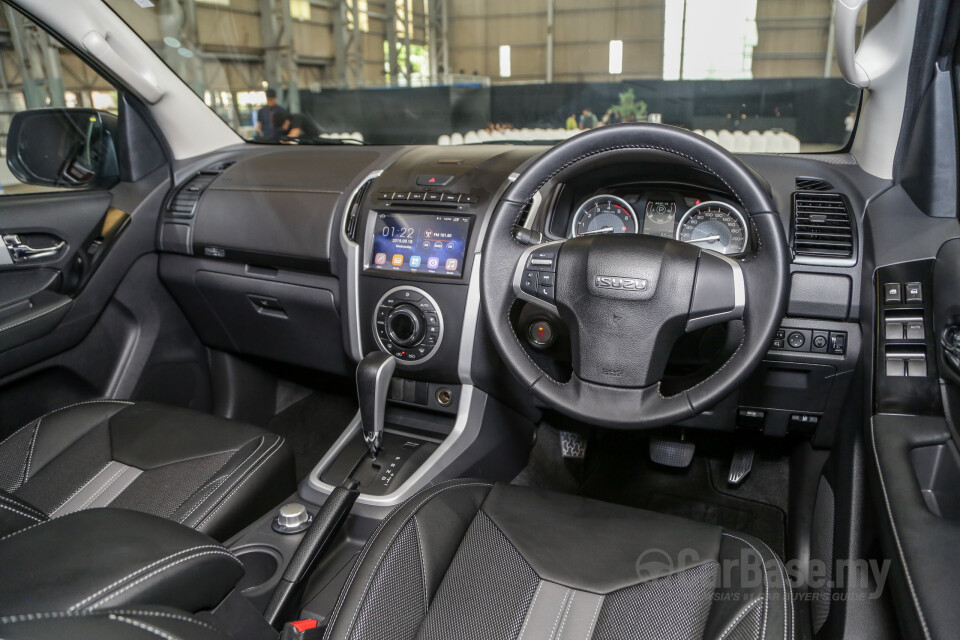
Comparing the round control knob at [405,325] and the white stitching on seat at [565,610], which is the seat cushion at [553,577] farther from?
the round control knob at [405,325]

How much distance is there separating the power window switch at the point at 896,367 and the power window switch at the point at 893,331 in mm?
43

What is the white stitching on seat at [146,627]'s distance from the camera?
67cm

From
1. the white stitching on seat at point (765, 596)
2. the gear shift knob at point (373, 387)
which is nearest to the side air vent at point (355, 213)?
the gear shift knob at point (373, 387)

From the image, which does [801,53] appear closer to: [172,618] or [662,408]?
[662,408]

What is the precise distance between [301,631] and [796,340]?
1208mm

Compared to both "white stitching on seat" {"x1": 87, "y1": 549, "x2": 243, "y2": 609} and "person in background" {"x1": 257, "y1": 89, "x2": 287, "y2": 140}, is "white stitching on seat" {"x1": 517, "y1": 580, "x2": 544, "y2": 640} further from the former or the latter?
"person in background" {"x1": 257, "y1": 89, "x2": 287, "y2": 140}

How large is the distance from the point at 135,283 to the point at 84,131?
50 centimetres

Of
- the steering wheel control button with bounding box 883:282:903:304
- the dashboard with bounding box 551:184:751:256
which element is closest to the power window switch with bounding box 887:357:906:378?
the steering wheel control button with bounding box 883:282:903:304

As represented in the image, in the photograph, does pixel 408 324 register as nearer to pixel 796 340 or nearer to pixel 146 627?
pixel 796 340

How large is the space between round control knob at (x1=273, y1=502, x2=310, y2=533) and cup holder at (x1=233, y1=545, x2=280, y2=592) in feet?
0.18

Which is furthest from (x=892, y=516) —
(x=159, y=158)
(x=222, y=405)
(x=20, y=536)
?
(x=159, y=158)

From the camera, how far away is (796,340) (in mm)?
1574

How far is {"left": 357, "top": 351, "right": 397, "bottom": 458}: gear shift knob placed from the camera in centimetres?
160

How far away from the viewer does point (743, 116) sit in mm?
1958
